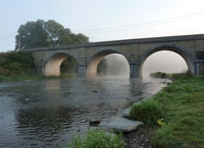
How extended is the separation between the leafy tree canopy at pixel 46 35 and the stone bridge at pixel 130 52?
8727mm

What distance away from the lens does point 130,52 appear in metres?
34.0

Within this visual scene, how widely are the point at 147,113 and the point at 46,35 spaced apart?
52.6 meters

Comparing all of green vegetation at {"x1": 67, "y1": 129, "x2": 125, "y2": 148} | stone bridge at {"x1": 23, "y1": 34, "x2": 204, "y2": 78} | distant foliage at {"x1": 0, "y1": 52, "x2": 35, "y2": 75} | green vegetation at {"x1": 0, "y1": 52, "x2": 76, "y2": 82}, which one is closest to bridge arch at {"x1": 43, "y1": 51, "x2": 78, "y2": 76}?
stone bridge at {"x1": 23, "y1": 34, "x2": 204, "y2": 78}

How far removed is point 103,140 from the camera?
11.0 feet

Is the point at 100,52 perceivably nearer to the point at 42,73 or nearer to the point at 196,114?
the point at 42,73

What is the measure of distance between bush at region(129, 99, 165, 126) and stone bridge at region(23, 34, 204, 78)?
25296mm

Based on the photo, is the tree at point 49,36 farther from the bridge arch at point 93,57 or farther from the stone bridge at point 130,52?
the bridge arch at point 93,57

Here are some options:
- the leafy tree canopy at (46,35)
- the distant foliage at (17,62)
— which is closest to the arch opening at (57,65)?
the distant foliage at (17,62)

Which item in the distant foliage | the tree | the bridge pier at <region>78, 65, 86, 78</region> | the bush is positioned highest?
the tree

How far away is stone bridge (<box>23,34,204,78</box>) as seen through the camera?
2939 cm

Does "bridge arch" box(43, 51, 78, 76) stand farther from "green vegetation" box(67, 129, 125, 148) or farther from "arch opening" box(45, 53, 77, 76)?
"green vegetation" box(67, 129, 125, 148)

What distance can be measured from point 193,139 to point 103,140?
1.60 m

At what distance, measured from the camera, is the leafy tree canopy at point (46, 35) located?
54.1 meters

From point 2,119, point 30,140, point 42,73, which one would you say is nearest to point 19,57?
point 42,73
